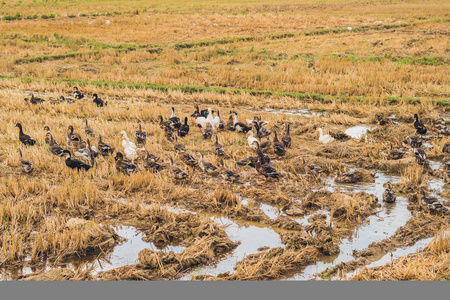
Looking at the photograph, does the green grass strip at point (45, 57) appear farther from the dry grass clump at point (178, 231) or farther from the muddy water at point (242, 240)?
the muddy water at point (242, 240)

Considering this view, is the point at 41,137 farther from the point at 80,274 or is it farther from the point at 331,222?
the point at 331,222

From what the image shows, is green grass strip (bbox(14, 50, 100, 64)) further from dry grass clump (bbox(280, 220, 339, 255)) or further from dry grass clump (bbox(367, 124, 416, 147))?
dry grass clump (bbox(280, 220, 339, 255))

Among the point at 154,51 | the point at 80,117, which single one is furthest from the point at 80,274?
the point at 154,51

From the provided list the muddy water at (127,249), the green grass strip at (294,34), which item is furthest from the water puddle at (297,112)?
the green grass strip at (294,34)

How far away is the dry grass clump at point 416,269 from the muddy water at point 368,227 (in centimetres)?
64

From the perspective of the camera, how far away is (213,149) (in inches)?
450

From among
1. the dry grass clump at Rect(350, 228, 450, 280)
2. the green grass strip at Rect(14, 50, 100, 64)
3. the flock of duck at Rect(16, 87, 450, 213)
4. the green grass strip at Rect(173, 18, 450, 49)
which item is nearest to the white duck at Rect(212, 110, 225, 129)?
the flock of duck at Rect(16, 87, 450, 213)

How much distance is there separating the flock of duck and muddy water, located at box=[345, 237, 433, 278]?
1.09 m

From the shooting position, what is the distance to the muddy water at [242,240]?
6641 millimetres

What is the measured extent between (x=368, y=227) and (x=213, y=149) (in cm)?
471

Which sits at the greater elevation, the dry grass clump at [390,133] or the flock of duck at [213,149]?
the flock of duck at [213,149]

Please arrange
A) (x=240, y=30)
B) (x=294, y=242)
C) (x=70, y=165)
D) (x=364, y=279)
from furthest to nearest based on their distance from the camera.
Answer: (x=240, y=30)
(x=70, y=165)
(x=294, y=242)
(x=364, y=279)

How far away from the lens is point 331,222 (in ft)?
26.0

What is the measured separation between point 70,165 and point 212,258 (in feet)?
15.5
